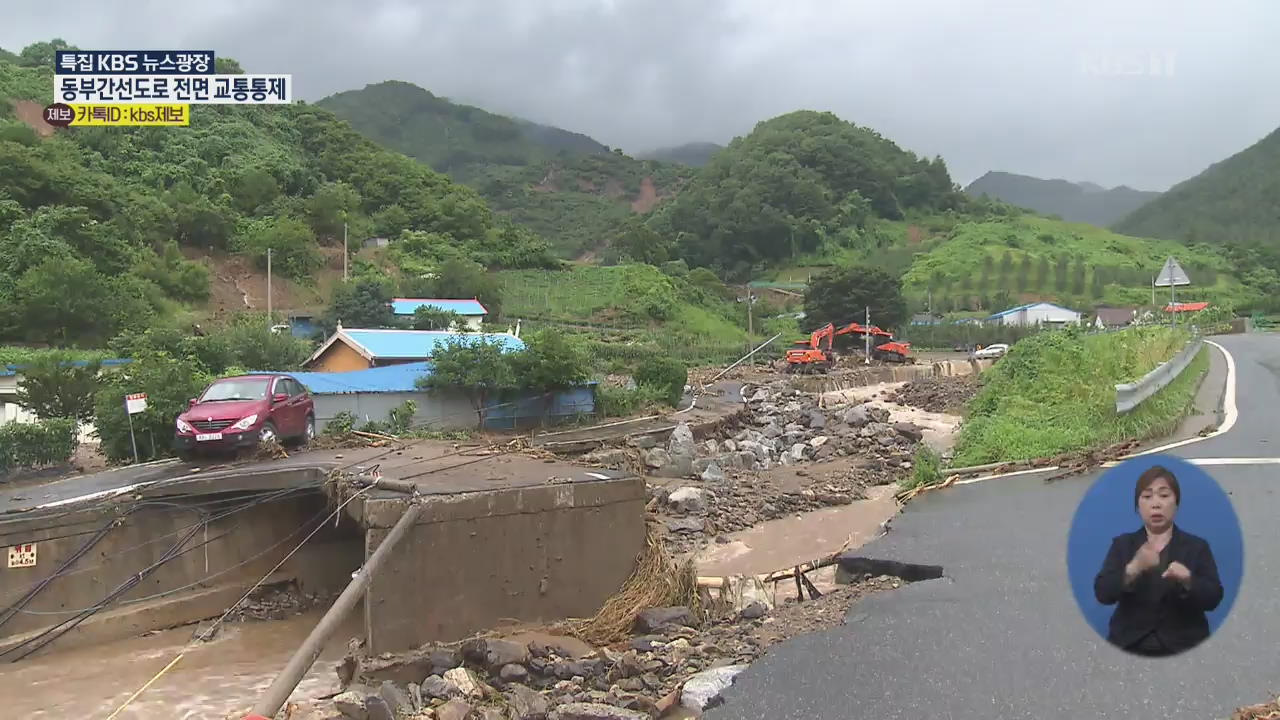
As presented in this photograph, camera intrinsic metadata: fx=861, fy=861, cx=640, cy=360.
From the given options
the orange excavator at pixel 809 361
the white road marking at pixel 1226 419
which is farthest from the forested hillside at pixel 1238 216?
the white road marking at pixel 1226 419

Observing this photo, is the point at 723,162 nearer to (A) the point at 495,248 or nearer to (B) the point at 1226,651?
(A) the point at 495,248

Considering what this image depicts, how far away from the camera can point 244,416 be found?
14.6 metres

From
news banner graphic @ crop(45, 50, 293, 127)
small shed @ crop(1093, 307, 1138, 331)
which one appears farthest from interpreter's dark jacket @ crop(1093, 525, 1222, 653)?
small shed @ crop(1093, 307, 1138, 331)

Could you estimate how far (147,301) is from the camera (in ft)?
150

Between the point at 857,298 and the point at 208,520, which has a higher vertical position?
the point at 857,298

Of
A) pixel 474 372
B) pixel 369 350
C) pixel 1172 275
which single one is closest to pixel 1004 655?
pixel 1172 275

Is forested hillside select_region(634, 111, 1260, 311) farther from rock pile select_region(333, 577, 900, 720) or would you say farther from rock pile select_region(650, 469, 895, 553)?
rock pile select_region(333, 577, 900, 720)

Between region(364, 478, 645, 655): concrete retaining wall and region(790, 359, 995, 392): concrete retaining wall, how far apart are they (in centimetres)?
3423

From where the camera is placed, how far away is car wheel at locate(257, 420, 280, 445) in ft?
48.6

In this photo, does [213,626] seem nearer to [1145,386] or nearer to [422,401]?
[422,401]

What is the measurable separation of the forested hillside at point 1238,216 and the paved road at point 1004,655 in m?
81.9

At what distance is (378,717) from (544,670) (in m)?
1.47

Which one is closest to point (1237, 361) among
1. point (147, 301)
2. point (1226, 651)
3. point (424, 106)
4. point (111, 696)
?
point (1226, 651)

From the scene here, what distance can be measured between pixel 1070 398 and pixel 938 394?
20827 mm
